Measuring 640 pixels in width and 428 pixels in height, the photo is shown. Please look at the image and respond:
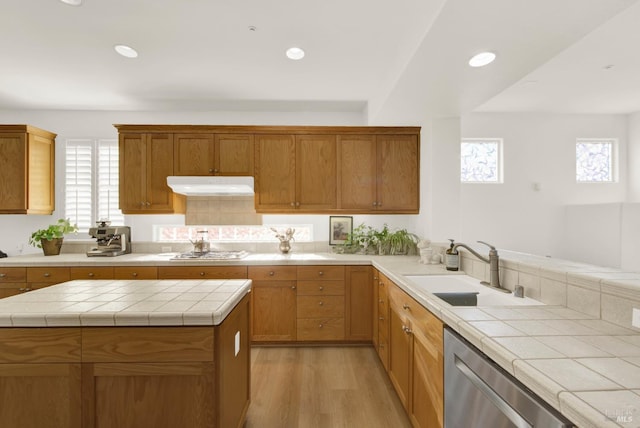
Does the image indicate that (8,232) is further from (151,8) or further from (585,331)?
(585,331)

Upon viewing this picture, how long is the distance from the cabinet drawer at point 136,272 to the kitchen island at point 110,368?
1729mm

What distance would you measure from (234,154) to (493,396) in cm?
310

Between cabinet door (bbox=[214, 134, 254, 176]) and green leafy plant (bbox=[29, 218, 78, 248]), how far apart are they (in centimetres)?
194

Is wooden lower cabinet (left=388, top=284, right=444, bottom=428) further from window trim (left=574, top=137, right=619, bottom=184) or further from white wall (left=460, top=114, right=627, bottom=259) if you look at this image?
window trim (left=574, top=137, right=619, bottom=184)

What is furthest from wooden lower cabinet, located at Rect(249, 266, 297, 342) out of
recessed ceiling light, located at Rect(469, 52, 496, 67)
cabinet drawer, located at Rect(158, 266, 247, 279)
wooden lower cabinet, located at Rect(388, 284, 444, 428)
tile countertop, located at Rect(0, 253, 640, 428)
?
recessed ceiling light, located at Rect(469, 52, 496, 67)

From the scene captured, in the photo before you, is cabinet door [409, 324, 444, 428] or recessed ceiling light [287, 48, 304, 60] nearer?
cabinet door [409, 324, 444, 428]

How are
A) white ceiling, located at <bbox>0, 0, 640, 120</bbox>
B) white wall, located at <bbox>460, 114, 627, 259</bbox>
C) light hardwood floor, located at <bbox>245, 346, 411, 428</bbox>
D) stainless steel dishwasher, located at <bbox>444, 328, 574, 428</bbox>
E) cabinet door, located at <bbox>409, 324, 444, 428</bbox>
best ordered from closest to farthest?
stainless steel dishwasher, located at <bbox>444, 328, 574, 428</bbox> < cabinet door, located at <bbox>409, 324, 444, 428</bbox> < white ceiling, located at <bbox>0, 0, 640, 120</bbox> < light hardwood floor, located at <bbox>245, 346, 411, 428</bbox> < white wall, located at <bbox>460, 114, 627, 259</bbox>

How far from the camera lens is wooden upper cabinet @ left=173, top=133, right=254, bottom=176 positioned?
3.30 m

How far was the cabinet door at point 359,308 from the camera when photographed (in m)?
2.99

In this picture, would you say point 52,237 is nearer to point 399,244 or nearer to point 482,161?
point 399,244

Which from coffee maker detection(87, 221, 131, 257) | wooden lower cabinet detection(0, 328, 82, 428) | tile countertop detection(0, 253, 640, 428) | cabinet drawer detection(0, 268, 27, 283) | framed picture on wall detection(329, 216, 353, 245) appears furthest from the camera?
framed picture on wall detection(329, 216, 353, 245)

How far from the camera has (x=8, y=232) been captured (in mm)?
3729

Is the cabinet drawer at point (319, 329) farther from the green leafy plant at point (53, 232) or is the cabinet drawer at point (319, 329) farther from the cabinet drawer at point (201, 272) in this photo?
the green leafy plant at point (53, 232)

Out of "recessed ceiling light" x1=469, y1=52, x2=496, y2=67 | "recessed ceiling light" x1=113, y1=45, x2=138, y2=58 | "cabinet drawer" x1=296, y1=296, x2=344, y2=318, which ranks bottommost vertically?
"cabinet drawer" x1=296, y1=296, x2=344, y2=318
